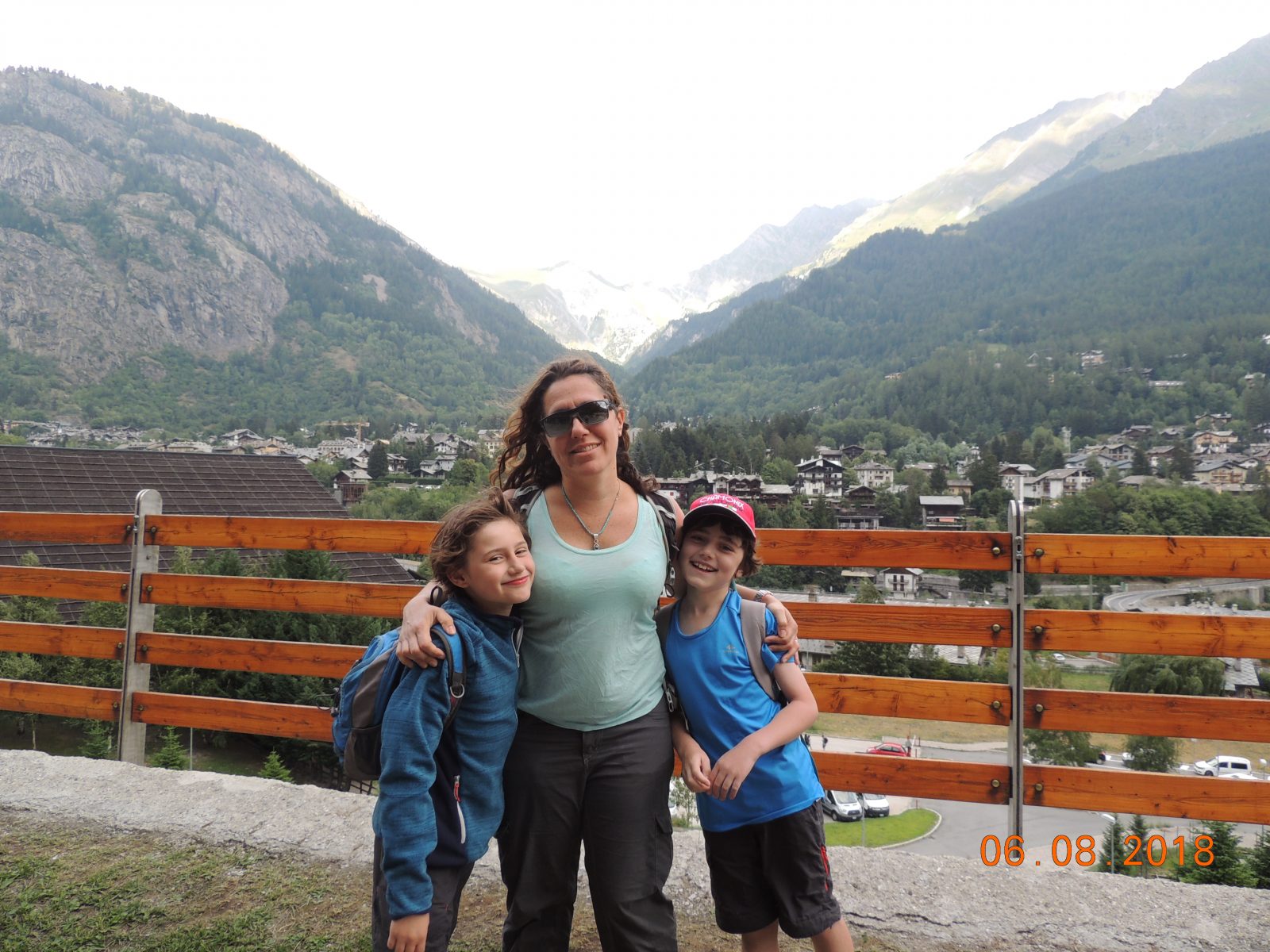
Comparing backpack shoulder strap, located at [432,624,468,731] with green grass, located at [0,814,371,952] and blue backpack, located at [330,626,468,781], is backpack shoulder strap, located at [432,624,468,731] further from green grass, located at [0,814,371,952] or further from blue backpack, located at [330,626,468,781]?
green grass, located at [0,814,371,952]

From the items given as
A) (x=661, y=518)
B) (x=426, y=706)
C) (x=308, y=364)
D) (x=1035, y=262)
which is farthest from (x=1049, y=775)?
(x=1035, y=262)

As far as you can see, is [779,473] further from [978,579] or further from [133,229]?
[133,229]

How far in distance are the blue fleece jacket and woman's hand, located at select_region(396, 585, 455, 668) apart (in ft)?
0.10

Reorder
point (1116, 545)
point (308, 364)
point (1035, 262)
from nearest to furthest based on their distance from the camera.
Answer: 1. point (1116, 545)
2. point (308, 364)
3. point (1035, 262)

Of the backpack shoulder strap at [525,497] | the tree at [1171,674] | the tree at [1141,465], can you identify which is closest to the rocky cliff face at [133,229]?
the tree at [1141,465]

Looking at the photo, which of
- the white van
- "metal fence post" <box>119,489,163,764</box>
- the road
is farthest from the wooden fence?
the road

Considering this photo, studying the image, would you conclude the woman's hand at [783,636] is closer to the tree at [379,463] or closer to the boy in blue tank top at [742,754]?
the boy in blue tank top at [742,754]

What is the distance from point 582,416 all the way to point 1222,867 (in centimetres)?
328

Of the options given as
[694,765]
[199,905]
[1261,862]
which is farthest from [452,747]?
[1261,862]

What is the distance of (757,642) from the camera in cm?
181

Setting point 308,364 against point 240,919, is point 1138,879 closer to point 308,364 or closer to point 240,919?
point 240,919

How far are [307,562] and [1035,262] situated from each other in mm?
187791

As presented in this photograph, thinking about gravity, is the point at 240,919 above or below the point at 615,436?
below

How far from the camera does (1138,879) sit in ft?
7.99
